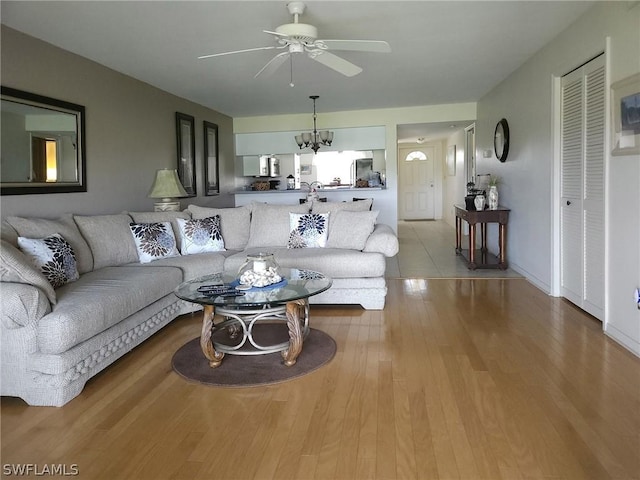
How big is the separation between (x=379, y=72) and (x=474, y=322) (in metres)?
2.96

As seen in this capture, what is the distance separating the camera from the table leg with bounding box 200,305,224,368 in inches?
111

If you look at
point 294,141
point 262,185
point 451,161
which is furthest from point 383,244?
point 451,161

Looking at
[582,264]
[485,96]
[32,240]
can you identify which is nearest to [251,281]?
[32,240]

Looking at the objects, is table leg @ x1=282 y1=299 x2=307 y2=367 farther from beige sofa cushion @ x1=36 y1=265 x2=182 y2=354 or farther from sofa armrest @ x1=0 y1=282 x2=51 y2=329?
sofa armrest @ x1=0 y1=282 x2=51 y2=329

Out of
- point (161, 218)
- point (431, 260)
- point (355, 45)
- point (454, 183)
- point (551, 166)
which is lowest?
point (431, 260)

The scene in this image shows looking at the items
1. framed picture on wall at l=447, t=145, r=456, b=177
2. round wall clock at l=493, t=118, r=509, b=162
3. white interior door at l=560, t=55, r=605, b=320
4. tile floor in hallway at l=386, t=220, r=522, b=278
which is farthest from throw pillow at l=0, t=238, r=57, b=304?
framed picture on wall at l=447, t=145, r=456, b=177

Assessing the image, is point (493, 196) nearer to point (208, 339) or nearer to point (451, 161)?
point (208, 339)

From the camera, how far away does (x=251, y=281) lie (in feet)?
9.70

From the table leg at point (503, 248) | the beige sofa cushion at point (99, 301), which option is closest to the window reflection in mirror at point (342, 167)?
the table leg at point (503, 248)

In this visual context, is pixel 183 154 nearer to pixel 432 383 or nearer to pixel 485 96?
pixel 485 96

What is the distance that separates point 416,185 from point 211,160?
724cm

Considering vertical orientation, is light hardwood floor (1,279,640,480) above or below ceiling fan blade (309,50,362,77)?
below

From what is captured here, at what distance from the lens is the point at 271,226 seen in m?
4.86

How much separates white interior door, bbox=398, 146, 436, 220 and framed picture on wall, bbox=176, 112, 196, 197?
7.68 metres
